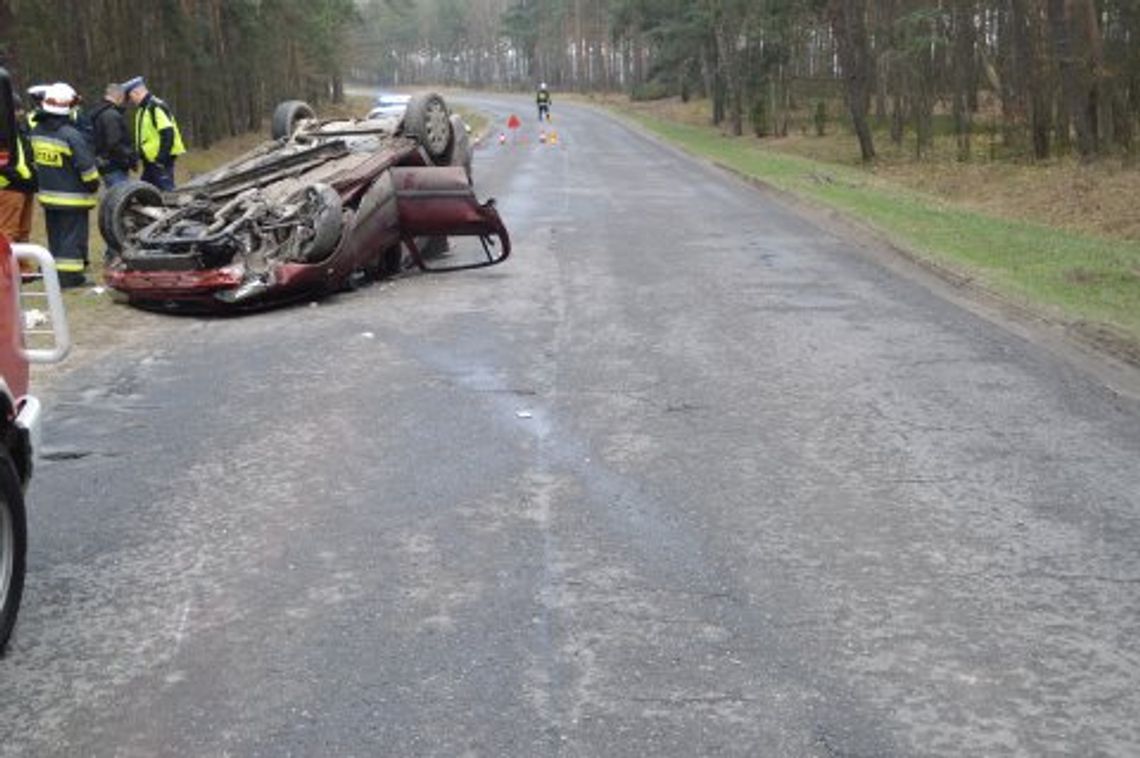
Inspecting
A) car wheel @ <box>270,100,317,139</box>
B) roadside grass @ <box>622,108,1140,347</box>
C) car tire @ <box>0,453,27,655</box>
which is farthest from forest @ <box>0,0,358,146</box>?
car tire @ <box>0,453,27,655</box>

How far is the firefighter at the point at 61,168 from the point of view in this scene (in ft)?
37.4

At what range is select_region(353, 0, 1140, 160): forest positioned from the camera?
88.6 ft

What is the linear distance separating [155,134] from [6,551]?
1000cm

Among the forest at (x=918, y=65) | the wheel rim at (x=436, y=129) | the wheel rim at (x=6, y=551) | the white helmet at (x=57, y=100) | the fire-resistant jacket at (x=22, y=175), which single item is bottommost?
the wheel rim at (x=6, y=551)

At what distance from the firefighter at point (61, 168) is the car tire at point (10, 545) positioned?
8.10 metres

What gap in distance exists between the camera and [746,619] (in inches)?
173

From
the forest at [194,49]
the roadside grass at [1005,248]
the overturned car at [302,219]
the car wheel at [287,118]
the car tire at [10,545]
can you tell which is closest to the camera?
the car tire at [10,545]

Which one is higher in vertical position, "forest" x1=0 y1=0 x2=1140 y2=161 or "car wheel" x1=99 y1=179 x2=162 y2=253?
"forest" x1=0 y1=0 x2=1140 y2=161

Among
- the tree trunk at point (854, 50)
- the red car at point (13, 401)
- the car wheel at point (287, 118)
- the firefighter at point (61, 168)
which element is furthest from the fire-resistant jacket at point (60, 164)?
the tree trunk at point (854, 50)

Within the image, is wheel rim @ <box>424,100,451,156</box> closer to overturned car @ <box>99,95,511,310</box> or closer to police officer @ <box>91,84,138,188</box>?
overturned car @ <box>99,95,511,310</box>

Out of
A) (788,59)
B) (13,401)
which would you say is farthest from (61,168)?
(788,59)

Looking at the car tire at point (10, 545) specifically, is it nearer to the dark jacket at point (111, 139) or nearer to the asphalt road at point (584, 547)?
the asphalt road at point (584, 547)

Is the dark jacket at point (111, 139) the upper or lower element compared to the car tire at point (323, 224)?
upper

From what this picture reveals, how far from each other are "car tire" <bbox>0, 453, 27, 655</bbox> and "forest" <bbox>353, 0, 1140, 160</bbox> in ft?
87.4
